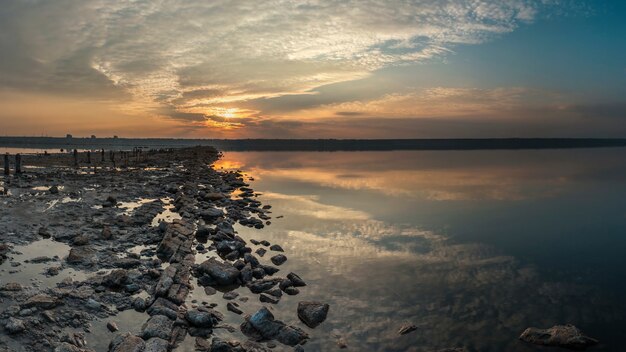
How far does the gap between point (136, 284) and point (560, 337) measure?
10.9 meters

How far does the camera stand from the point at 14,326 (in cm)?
805

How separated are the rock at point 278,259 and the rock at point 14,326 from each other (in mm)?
7820

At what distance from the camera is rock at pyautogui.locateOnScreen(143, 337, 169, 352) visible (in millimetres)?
7827

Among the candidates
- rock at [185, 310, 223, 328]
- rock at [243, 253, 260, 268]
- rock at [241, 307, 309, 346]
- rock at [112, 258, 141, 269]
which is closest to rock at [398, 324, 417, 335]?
rock at [241, 307, 309, 346]

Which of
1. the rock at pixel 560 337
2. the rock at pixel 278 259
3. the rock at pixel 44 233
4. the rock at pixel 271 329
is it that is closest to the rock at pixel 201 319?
the rock at pixel 271 329

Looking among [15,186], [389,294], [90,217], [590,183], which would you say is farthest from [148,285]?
[590,183]

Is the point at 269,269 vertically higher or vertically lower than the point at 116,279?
lower

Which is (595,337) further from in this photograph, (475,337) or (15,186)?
(15,186)

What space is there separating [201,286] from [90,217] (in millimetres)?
11095

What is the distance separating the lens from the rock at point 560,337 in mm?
9242

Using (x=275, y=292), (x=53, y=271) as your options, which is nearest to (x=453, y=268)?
(x=275, y=292)

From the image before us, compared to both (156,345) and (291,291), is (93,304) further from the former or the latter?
(291,291)

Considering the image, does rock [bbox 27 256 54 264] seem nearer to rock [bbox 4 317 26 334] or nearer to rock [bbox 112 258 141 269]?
rock [bbox 112 258 141 269]

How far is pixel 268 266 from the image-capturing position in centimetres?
1380
